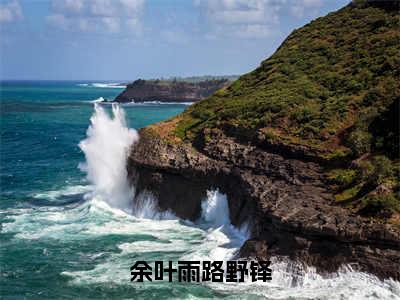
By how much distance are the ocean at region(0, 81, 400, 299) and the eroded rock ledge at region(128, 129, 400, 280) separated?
74 centimetres

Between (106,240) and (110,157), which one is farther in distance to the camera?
(110,157)

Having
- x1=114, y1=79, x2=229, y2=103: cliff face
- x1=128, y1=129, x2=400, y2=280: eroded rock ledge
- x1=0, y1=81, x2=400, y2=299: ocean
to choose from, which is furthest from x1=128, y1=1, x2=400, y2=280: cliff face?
x1=114, y1=79, x2=229, y2=103: cliff face

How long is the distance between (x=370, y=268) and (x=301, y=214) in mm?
4375

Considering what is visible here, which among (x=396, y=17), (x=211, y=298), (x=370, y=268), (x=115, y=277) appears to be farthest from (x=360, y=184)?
(x=396, y=17)

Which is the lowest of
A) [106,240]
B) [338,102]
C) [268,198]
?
[106,240]

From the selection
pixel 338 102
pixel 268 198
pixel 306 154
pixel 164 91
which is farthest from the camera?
pixel 164 91

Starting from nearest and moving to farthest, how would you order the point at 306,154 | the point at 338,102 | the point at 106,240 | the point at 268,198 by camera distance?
1. the point at 268,198
2. the point at 106,240
3. the point at 306,154
4. the point at 338,102

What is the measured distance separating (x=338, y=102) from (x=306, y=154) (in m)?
7.09

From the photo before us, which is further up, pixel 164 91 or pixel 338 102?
pixel 164 91

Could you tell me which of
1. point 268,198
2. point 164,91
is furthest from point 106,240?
point 164,91

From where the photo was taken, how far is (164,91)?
16375cm

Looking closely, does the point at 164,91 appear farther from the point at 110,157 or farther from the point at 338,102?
the point at 338,102

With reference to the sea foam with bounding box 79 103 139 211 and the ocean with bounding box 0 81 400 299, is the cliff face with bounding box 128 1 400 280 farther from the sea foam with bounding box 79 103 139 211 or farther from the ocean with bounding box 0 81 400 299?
the sea foam with bounding box 79 103 139 211

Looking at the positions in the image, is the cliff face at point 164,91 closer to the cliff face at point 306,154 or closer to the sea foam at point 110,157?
the cliff face at point 306,154
